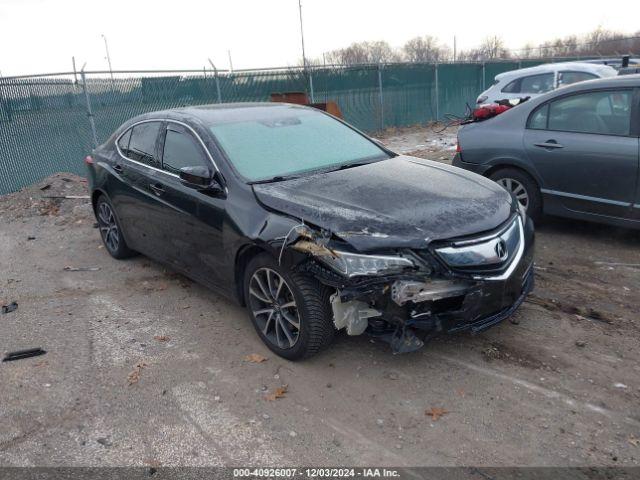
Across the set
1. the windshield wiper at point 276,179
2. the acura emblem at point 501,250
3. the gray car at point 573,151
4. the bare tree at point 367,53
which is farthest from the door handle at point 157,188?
the bare tree at point 367,53

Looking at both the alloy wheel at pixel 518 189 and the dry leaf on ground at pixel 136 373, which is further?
the alloy wheel at pixel 518 189

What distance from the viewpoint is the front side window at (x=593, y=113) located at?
5316 mm

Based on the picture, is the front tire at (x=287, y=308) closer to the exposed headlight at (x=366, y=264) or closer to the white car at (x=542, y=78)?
the exposed headlight at (x=366, y=264)

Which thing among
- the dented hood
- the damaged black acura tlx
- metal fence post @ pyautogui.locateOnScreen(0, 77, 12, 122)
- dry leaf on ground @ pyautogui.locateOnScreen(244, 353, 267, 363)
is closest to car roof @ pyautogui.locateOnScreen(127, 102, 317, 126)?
the damaged black acura tlx

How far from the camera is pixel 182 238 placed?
184 inches

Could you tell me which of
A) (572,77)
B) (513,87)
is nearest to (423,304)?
(572,77)

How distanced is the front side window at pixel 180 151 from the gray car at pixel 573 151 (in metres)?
2.73

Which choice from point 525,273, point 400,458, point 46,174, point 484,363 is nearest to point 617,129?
point 525,273

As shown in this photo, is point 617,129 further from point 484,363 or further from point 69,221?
point 69,221

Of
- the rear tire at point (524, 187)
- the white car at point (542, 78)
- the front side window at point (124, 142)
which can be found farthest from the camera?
the white car at point (542, 78)

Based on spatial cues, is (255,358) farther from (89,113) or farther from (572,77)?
(572,77)

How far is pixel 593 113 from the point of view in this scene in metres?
5.55

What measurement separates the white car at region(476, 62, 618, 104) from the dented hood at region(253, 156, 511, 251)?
818 cm

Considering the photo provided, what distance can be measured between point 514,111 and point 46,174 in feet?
28.9
